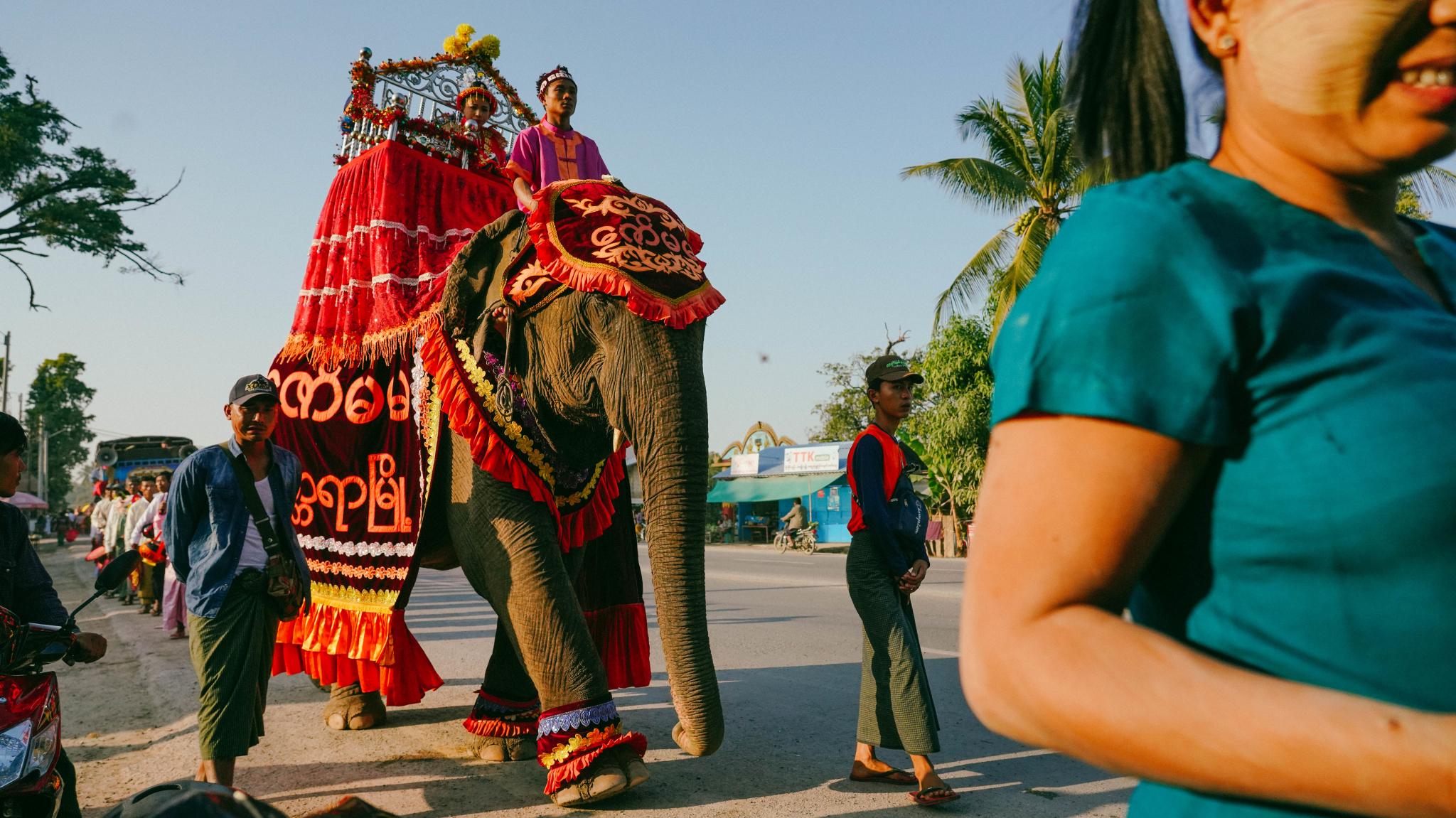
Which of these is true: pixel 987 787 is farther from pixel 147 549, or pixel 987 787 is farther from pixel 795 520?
pixel 795 520

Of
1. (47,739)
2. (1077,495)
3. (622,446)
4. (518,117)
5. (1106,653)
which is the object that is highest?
(518,117)

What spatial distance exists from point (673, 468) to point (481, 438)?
84 centimetres

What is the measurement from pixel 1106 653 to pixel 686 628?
2896mm

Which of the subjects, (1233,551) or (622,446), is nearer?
(1233,551)

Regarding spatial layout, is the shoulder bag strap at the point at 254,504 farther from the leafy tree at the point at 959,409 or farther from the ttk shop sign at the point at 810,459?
the ttk shop sign at the point at 810,459

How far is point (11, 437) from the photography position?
3301 millimetres


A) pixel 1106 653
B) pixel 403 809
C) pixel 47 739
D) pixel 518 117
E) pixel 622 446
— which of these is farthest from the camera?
pixel 518 117

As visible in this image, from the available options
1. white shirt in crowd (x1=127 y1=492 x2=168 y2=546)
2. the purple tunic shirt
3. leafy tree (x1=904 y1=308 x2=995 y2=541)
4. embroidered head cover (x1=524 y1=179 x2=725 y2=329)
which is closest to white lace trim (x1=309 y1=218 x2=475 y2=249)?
the purple tunic shirt

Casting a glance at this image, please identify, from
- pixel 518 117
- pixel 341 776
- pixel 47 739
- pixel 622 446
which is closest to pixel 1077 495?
pixel 47 739

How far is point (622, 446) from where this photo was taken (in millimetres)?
4242

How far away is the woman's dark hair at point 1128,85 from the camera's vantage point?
93 centimetres

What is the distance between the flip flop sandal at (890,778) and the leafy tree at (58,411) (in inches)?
1941

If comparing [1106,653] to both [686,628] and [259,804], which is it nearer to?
[259,804]

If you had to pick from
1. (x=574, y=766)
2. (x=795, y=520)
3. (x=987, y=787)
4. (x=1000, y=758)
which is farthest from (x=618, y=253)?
(x=795, y=520)
